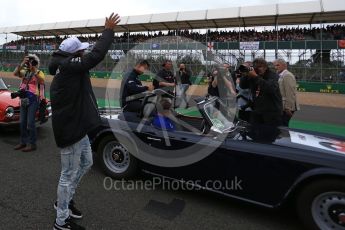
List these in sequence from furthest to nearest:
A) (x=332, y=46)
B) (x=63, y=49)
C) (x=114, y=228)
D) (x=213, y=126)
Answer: (x=332, y=46) < (x=213, y=126) < (x=114, y=228) < (x=63, y=49)

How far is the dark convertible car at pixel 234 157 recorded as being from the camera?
323cm

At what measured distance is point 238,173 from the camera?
11.8 ft

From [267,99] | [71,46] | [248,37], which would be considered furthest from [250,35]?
[71,46]

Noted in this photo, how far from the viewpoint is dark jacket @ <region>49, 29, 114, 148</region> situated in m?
3.03

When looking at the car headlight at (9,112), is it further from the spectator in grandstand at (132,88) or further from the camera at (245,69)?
the camera at (245,69)

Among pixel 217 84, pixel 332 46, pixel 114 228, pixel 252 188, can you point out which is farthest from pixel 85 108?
pixel 332 46

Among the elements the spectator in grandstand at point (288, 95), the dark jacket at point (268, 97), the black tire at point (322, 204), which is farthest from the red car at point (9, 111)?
the black tire at point (322, 204)

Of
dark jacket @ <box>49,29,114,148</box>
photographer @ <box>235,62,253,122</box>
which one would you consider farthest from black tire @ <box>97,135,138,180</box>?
photographer @ <box>235,62,253,122</box>

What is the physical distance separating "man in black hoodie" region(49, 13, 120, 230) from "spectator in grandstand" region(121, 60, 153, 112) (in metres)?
1.89

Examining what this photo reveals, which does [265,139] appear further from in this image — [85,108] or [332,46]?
[332,46]

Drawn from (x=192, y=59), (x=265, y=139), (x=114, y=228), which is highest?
(x=192, y=59)

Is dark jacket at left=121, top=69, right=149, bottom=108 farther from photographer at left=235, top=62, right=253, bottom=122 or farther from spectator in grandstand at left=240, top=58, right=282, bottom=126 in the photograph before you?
spectator in grandstand at left=240, top=58, right=282, bottom=126

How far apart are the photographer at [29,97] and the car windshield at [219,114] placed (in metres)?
3.16

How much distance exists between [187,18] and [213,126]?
2389 centimetres
